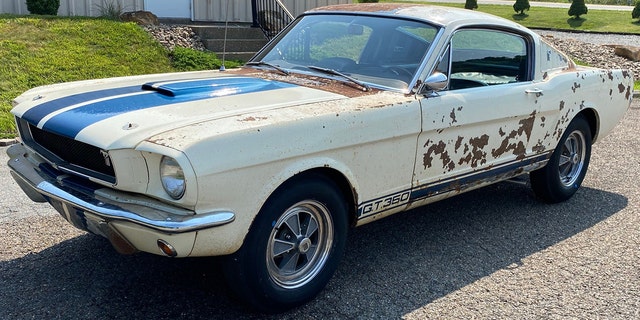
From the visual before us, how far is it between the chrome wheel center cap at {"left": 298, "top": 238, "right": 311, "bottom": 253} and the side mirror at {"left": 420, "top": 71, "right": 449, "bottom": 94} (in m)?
1.23

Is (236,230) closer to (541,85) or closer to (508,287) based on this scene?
(508,287)

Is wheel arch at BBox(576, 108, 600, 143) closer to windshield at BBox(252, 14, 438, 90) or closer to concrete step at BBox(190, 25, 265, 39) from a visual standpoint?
windshield at BBox(252, 14, 438, 90)

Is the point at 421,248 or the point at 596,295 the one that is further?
the point at 421,248

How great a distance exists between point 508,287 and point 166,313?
2051mm

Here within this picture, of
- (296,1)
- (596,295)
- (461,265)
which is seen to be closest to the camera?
(596,295)

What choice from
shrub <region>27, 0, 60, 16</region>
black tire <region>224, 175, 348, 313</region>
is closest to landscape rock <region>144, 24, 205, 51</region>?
shrub <region>27, 0, 60, 16</region>

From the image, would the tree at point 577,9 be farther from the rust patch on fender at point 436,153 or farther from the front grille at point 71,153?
the front grille at point 71,153

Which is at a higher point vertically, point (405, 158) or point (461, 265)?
point (405, 158)

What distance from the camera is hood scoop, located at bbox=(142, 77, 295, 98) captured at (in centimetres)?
373

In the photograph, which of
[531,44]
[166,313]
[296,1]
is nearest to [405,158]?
[166,313]

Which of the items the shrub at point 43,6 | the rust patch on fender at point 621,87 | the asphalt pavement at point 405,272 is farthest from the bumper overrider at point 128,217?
the shrub at point 43,6

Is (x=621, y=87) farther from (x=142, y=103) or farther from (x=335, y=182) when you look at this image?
(x=142, y=103)

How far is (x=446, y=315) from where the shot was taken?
354 cm

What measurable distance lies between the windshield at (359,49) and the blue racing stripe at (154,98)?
503 mm
